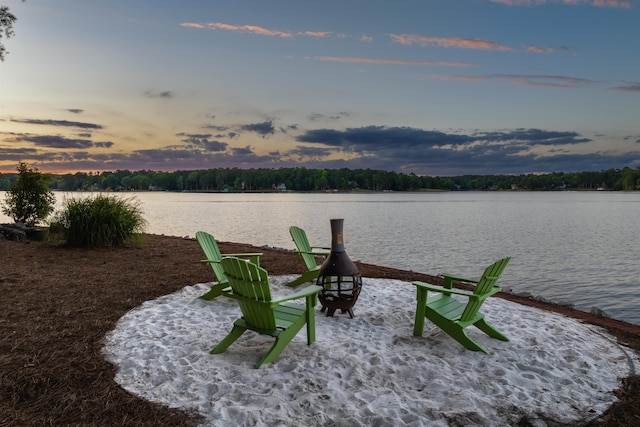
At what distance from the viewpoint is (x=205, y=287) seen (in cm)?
738

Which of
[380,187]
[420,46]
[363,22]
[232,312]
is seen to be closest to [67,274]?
[232,312]

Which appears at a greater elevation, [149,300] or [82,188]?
[82,188]

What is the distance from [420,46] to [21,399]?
63.5 feet

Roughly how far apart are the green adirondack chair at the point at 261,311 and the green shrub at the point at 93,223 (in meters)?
8.06

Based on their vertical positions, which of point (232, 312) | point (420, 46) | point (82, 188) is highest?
point (420, 46)

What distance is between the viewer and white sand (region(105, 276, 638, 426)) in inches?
131

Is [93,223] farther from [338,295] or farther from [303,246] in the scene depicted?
[338,295]

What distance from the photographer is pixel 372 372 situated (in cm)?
397

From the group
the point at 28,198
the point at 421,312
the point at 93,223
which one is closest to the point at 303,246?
the point at 421,312

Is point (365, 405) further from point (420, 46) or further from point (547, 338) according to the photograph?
point (420, 46)

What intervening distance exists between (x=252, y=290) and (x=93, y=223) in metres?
8.61

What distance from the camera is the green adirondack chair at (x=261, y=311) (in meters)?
4.11

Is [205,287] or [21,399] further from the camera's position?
[205,287]

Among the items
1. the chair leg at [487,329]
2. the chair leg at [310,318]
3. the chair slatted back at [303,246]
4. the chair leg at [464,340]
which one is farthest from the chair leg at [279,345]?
the chair slatted back at [303,246]
